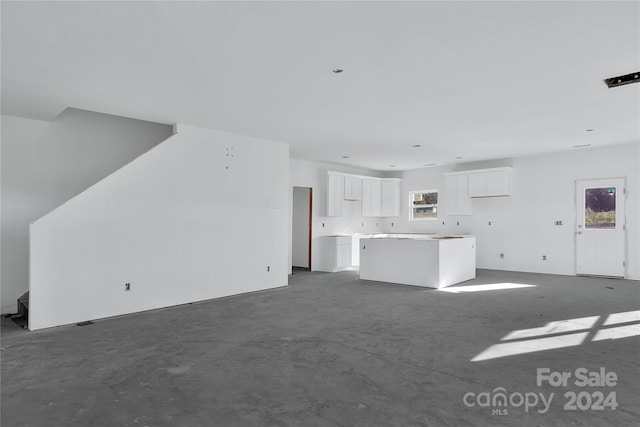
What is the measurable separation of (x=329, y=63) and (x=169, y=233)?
3.48 metres

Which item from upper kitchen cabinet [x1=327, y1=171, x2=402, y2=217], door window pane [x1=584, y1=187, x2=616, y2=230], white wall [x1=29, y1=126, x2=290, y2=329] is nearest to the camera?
white wall [x1=29, y1=126, x2=290, y2=329]

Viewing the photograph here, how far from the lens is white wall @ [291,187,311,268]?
32.0 feet

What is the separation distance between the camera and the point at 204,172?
5977 millimetres

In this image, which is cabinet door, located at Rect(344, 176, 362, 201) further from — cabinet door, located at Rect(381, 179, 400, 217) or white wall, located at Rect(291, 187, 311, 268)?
cabinet door, located at Rect(381, 179, 400, 217)

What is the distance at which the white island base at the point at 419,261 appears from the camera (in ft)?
22.8

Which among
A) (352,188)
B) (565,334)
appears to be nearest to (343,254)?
(352,188)

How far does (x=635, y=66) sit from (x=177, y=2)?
421 centimetres

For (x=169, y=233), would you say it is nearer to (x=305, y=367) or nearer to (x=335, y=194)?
(x=305, y=367)

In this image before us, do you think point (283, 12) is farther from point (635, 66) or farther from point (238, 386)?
point (635, 66)

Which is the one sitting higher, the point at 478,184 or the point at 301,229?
the point at 478,184

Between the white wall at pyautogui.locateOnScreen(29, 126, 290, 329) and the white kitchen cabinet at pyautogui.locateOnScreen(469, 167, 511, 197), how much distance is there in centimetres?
511

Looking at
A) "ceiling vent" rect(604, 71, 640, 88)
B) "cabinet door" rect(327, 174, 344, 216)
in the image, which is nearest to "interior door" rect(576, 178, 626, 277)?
"ceiling vent" rect(604, 71, 640, 88)

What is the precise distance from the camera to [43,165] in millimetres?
5434

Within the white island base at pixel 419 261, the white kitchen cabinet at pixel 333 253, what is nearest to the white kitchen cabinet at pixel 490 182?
the white island base at pixel 419 261
